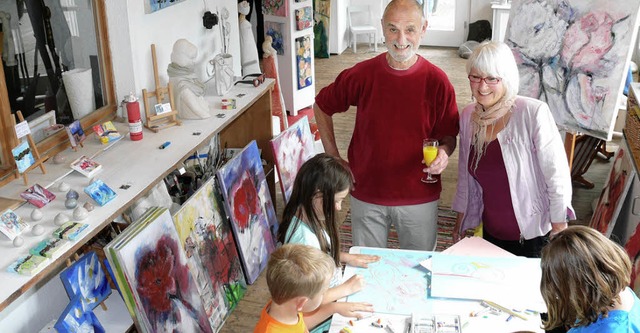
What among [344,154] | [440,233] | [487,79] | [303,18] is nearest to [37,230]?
[487,79]

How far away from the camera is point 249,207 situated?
410 centimetres

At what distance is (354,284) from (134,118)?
1.43 m

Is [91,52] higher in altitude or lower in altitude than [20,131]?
higher

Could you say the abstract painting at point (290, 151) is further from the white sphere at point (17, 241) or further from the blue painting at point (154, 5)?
the white sphere at point (17, 241)

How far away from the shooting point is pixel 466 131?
10.1ft

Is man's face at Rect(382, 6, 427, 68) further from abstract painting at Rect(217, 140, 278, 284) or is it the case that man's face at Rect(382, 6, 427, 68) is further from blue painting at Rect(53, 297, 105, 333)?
blue painting at Rect(53, 297, 105, 333)

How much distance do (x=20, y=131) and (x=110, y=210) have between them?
495 millimetres

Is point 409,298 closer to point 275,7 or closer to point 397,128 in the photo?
point 397,128

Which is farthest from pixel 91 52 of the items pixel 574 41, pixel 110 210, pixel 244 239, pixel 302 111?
pixel 302 111

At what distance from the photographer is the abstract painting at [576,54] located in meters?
4.10

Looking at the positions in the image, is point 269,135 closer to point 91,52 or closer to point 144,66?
point 144,66

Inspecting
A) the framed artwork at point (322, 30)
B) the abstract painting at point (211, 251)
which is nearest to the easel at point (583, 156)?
the abstract painting at point (211, 251)

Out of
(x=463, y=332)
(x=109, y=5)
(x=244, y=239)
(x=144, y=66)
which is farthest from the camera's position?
(x=244, y=239)

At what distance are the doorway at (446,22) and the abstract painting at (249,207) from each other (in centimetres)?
735
